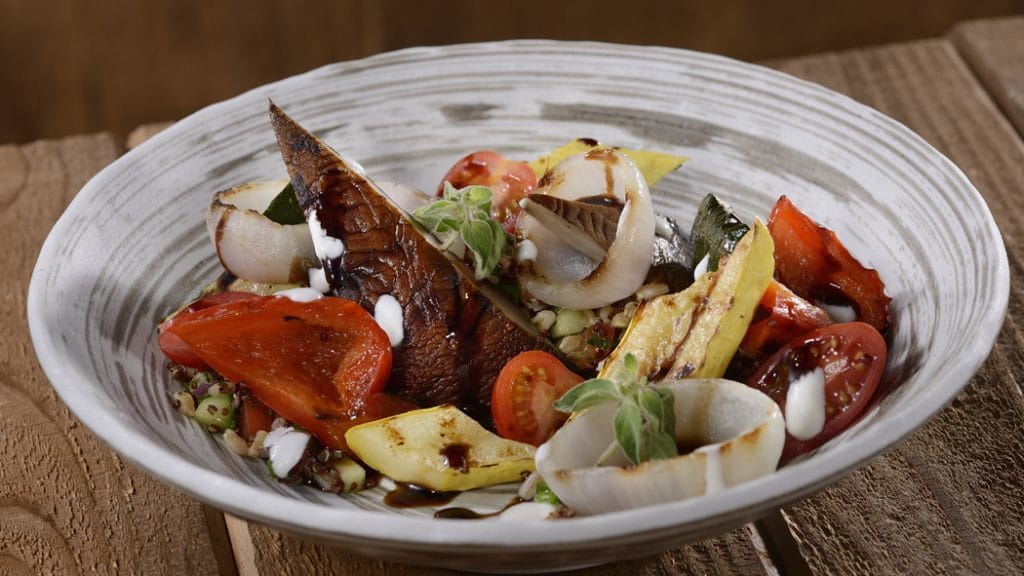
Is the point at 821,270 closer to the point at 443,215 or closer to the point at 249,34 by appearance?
the point at 443,215

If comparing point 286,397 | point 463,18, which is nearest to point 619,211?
point 286,397

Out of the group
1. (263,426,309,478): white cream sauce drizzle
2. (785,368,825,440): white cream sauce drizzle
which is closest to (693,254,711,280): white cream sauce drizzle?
(785,368,825,440): white cream sauce drizzle

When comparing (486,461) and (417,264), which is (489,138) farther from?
(486,461)

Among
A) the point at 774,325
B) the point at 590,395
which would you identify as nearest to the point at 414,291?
the point at 590,395

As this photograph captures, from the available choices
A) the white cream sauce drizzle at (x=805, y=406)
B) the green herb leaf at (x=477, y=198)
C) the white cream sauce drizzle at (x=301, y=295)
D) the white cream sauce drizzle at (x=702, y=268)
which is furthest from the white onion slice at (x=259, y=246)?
the white cream sauce drizzle at (x=805, y=406)

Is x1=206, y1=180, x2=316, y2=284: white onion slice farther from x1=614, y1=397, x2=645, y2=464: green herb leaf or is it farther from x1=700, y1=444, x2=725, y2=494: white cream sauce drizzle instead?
x1=700, y1=444, x2=725, y2=494: white cream sauce drizzle

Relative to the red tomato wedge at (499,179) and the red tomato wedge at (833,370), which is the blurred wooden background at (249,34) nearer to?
the red tomato wedge at (499,179)
